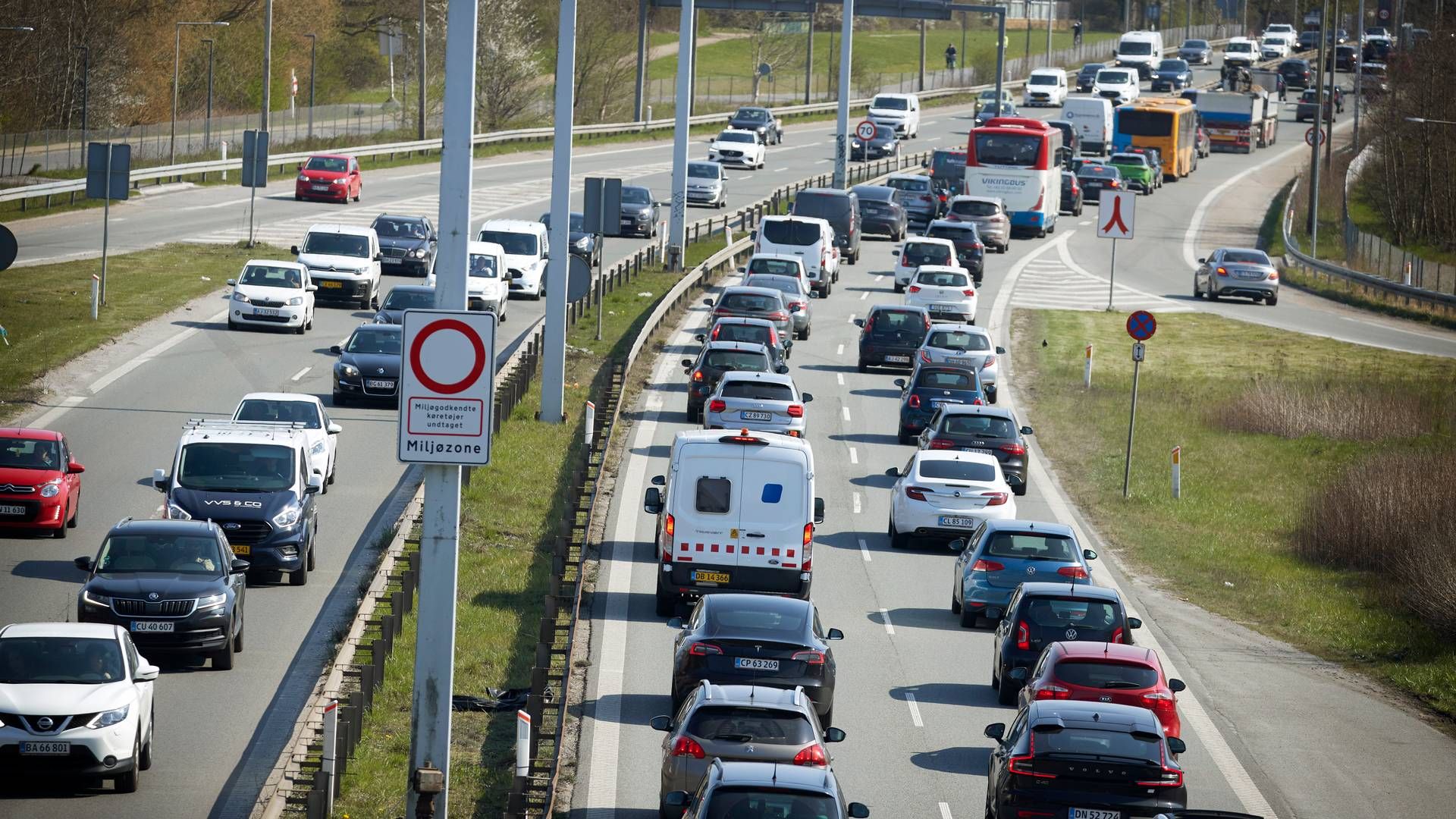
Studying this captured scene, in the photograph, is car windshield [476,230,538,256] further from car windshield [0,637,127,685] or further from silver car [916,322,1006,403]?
car windshield [0,637,127,685]

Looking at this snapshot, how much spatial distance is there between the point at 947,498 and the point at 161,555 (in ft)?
37.4

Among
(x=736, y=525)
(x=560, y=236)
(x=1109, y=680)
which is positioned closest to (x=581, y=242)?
(x=560, y=236)

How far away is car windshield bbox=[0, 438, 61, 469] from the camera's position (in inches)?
933

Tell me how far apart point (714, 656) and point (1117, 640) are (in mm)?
4688

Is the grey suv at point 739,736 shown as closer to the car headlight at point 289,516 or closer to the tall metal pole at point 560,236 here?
the car headlight at point 289,516

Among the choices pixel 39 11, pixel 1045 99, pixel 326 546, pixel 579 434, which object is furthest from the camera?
pixel 1045 99

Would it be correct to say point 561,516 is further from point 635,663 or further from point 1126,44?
point 1126,44

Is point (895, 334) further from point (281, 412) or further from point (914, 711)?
point (914, 711)

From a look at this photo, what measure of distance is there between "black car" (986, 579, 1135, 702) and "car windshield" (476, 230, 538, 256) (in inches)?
1170

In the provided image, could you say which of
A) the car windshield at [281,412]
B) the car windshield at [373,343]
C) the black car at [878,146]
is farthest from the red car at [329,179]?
the car windshield at [281,412]

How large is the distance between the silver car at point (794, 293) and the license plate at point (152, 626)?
2608 cm

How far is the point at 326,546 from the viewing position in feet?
80.5

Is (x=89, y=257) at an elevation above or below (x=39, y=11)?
below

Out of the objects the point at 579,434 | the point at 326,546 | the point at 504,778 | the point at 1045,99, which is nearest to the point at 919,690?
the point at 504,778
